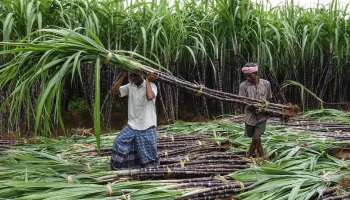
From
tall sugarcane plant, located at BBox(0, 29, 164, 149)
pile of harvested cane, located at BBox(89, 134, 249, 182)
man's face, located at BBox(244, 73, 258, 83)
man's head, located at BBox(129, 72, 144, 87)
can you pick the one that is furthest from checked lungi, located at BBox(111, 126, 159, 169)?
man's face, located at BBox(244, 73, 258, 83)

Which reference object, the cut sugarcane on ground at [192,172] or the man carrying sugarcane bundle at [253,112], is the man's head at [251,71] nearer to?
the man carrying sugarcane bundle at [253,112]

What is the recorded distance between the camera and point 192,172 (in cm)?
361

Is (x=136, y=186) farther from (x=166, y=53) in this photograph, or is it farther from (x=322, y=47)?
(x=322, y=47)

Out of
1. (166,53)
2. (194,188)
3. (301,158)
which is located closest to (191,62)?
(166,53)

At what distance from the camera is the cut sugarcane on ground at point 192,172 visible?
3080 mm

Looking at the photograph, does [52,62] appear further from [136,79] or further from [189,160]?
[189,160]

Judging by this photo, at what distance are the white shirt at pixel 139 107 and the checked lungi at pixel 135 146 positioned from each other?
1.9 inches

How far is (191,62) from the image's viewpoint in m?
6.81

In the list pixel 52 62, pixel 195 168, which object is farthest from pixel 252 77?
pixel 52 62

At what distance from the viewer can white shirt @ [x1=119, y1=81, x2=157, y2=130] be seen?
12.8 feet

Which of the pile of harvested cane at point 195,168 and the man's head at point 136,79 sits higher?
the man's head at point 136,79

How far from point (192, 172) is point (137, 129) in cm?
57

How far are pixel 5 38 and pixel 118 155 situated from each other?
1.77 m

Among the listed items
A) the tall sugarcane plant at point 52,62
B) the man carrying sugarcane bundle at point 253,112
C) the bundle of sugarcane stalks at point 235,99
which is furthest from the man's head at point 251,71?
the tall sugarcane plant at point 52,62
